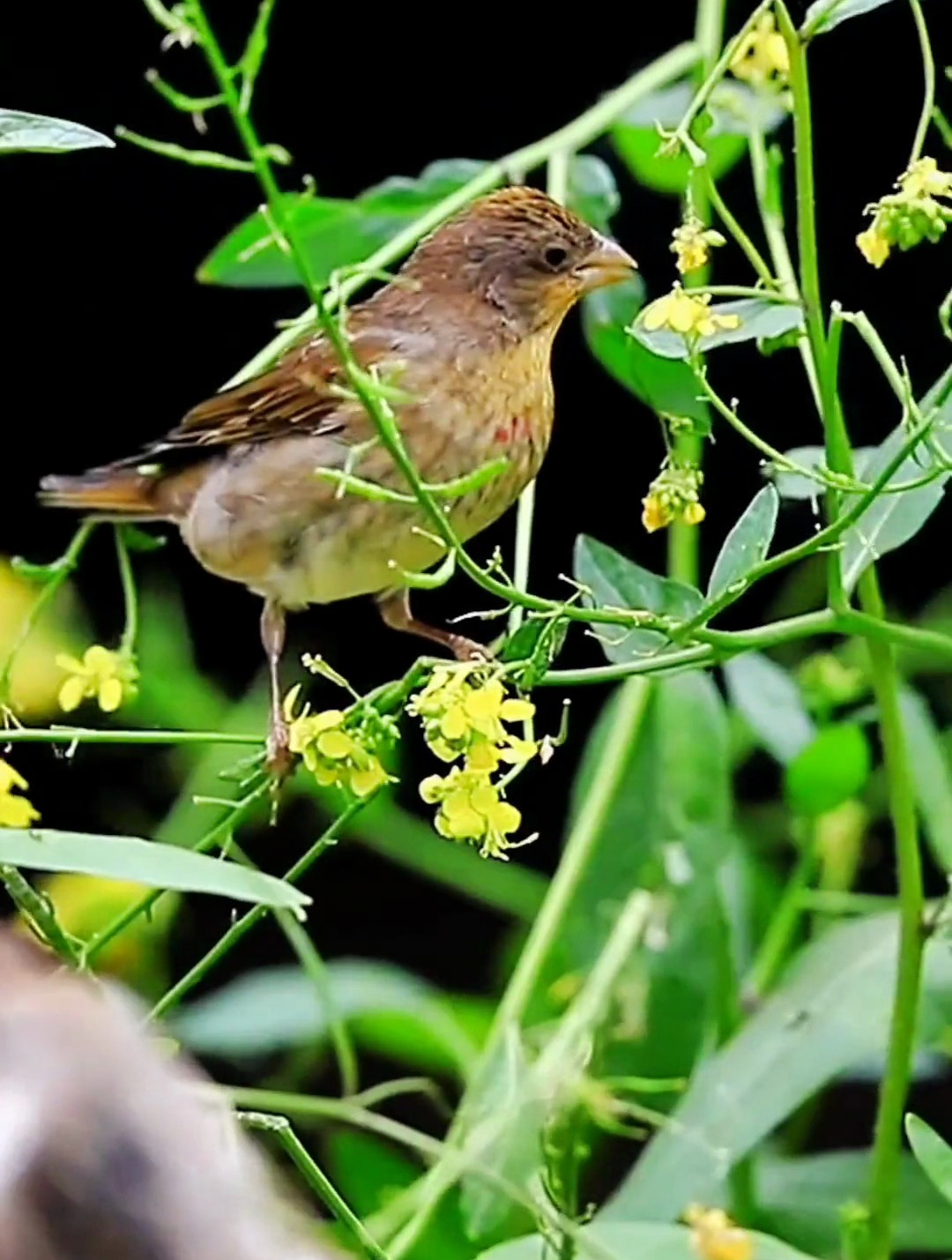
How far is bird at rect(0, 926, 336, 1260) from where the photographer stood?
61 cm

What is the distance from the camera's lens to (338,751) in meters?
0.84

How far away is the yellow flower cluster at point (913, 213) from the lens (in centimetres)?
85

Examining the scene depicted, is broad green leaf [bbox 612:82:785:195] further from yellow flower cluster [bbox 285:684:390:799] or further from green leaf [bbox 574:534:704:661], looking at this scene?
yellow flower cluster [bbox 285:684:390:799]

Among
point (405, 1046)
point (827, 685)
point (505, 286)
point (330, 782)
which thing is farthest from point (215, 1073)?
point (330, 782)

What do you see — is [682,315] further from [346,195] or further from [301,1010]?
[346,195]

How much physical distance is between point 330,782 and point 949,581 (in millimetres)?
1392

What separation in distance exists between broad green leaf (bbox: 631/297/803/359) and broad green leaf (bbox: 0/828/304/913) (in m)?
0.25

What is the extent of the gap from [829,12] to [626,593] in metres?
0.23

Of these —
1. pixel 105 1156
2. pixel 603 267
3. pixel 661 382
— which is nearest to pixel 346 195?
pixel 603 267

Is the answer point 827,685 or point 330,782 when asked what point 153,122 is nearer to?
point 827,685

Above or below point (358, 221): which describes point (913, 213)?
above

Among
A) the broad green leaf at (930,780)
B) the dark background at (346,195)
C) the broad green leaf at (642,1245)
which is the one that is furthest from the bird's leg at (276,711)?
the dark background at (346,195)

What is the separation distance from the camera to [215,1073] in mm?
2234

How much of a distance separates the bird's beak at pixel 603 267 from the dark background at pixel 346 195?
24.0 inches
